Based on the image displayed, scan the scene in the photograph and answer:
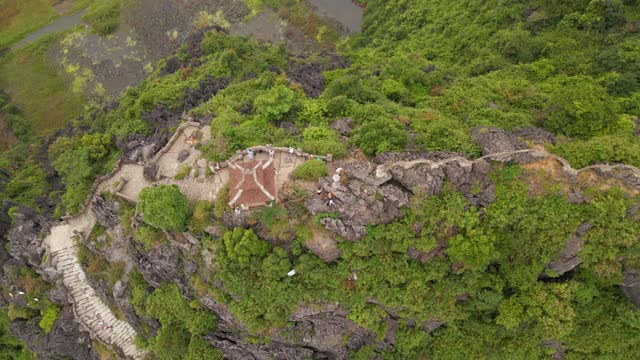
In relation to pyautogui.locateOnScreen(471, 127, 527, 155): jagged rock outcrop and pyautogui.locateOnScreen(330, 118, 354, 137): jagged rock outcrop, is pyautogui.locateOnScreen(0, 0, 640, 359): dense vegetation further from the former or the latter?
pyautogui.locateOnScreen(471, 127, 527, 155): jagged rock outcrop

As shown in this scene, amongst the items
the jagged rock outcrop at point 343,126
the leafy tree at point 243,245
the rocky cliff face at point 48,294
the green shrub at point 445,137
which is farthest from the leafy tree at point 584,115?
the rocky cliff face at point 48,294

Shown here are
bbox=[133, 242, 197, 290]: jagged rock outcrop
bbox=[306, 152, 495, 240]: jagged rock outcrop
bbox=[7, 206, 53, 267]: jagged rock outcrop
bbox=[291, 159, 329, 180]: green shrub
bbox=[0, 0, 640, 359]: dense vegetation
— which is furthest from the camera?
bbox=[7, 206, 53, 267]: jagged rock outcrop

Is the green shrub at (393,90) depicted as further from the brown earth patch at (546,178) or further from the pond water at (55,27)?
the pond water at (55,27)

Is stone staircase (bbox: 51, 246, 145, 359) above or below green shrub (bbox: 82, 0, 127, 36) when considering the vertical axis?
below

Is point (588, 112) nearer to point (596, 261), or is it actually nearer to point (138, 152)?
point (596, 261)

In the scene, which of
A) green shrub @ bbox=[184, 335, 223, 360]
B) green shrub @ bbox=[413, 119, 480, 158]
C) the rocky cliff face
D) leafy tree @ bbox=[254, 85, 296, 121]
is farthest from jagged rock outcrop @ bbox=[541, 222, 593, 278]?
the rocky cliff face

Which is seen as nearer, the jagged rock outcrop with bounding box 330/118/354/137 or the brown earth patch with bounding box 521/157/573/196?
the brown earth patch with bounding box 521/157/573/196

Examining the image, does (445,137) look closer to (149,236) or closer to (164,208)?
(164,208)

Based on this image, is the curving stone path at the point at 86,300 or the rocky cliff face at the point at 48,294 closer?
the curving stone path at the point at 86,300
